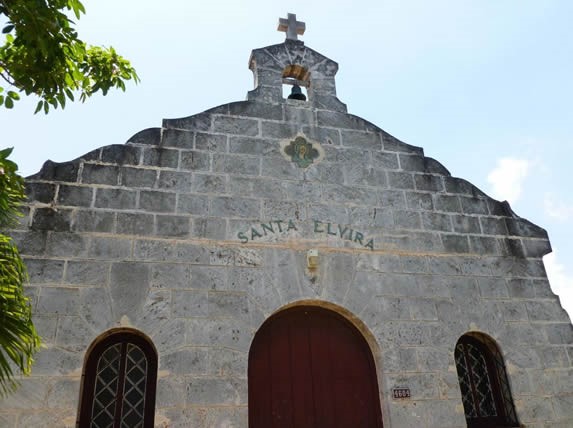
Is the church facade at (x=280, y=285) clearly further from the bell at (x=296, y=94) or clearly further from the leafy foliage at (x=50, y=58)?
the leafy foliage at (x=50, y=58)

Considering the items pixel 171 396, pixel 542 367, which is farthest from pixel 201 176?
pixel 542 367

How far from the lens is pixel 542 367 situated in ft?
20.5

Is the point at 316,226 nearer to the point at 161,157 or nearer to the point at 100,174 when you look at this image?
the point at 161,157

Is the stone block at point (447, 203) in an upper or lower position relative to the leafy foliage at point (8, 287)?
upper

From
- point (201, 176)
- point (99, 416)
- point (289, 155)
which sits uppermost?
point (289, 155)

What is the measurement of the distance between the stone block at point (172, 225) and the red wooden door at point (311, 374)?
1433 millimetres

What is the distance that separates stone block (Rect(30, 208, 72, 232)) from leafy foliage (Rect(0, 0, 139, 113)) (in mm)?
1827

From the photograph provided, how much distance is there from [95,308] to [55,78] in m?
2.56

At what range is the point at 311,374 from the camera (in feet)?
18.8

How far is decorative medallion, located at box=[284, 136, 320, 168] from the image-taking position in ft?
21.8

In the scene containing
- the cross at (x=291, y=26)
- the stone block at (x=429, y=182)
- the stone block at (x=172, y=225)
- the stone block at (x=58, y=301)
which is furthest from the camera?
the cross at (x=291, y=26)

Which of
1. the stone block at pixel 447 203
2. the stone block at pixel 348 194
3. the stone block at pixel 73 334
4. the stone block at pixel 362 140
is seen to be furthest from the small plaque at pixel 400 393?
the stone block at pixel 73 334

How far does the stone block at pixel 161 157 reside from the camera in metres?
6.05

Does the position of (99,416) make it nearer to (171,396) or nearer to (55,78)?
(171,396)
